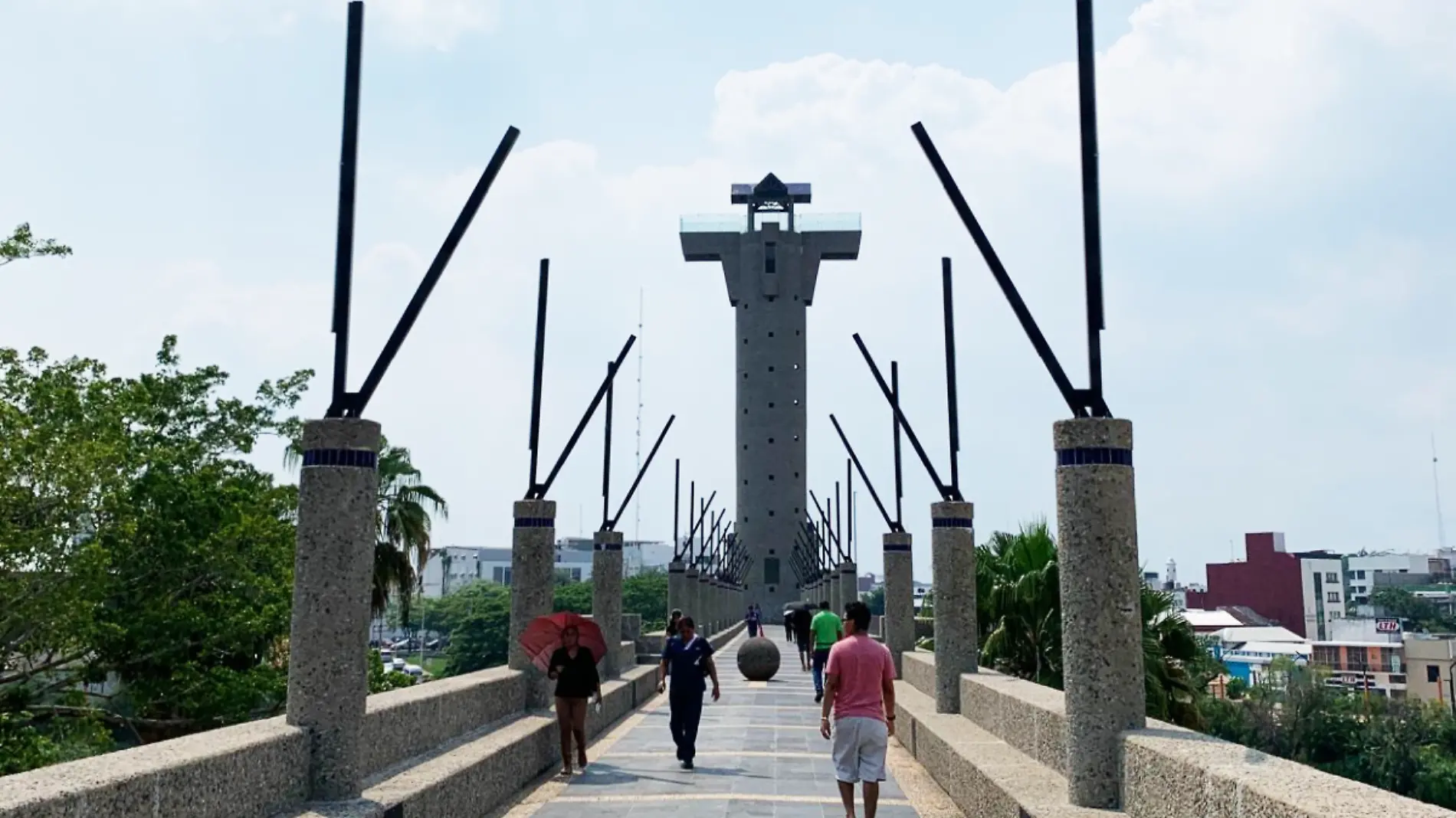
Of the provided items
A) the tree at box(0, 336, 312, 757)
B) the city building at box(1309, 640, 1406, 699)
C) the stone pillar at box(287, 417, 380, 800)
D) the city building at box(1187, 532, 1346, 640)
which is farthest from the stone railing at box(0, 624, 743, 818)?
the city building at box(1187, 532, 1346, 640)

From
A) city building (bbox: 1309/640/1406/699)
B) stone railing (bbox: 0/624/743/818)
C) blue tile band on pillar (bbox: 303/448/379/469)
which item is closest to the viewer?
stone railing (bbox: 0/624/743/818)

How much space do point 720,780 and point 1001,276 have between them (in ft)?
18.8

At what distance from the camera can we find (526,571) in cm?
1408

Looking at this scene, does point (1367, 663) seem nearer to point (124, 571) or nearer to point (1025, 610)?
point (1025, 610)

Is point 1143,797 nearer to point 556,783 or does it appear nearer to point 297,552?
point 297,552

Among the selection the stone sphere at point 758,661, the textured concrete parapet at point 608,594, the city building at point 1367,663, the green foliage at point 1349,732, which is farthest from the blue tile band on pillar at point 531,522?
the city building at point 1367,663

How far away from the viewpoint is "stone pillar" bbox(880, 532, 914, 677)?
63.2ft

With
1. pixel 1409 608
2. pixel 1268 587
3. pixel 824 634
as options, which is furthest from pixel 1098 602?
pixel 1409 608

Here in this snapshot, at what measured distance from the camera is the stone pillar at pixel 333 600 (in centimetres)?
710

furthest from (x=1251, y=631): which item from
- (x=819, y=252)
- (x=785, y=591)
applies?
(x=819, y=252)

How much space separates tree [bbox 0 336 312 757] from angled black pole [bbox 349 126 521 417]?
12.3 meters

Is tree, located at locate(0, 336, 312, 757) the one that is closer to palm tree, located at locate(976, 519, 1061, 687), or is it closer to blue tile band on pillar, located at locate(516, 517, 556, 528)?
blue tile band on pillar, located at locate(516, 517, 556, 528)

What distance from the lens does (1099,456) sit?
283 inches

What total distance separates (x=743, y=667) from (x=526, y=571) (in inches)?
500
